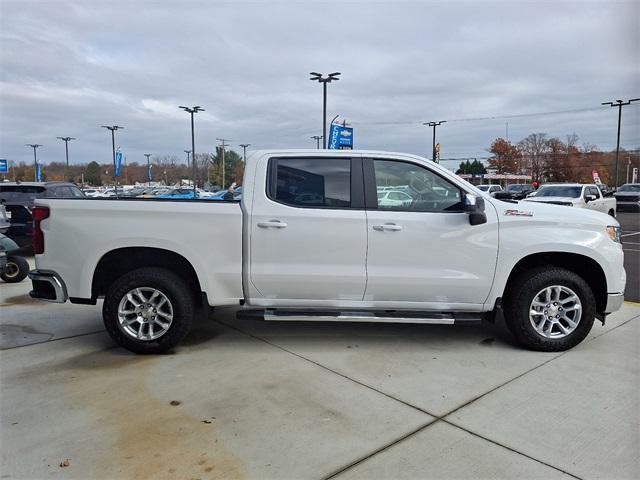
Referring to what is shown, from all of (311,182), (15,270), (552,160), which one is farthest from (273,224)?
(552,160)

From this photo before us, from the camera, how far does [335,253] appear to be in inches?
178

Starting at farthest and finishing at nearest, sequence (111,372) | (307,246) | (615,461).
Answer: (307,246) < (111,372) < (615,461)


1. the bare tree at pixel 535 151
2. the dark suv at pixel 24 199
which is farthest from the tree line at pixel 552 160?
the dark suv at pixel 24 199

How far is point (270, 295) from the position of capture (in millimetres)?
4645

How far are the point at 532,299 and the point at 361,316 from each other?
1.62 metres

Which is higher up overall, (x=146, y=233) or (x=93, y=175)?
(x=93, y=175)

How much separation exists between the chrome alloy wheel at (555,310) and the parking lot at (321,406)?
255 mm

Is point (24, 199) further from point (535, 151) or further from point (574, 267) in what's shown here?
point (535, 151)

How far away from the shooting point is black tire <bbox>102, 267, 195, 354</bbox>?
14.9 ft

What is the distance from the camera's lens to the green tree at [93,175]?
327 ft

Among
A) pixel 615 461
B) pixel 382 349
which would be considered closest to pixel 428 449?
pixel 615 461

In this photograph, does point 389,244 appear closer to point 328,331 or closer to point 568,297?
point 328,331

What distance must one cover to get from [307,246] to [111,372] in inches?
80.2

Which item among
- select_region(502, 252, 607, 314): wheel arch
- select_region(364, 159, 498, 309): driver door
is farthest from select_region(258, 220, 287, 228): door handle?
select_region(502, 252, 607, 314): wheel arch
